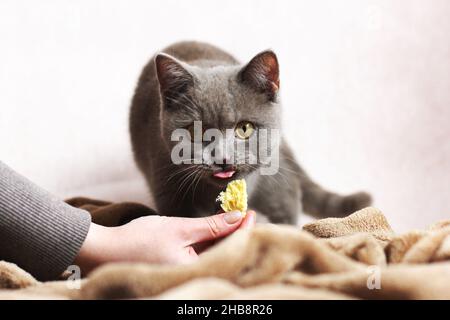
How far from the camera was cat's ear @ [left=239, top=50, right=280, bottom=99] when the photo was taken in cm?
126

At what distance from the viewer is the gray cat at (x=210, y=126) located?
4.17 ft

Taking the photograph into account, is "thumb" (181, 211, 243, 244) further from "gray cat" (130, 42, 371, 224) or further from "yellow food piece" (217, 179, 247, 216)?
"gray cat" (130, 42, 371, 224)

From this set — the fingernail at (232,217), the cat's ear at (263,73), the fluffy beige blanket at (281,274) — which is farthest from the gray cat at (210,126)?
the fluffy beige blanket at (281,274)

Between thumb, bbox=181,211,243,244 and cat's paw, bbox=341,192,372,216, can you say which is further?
cat's paw, bbox=341,192,372,216

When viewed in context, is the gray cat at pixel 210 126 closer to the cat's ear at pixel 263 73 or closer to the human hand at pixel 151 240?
the cat's ear at pixel 263 73

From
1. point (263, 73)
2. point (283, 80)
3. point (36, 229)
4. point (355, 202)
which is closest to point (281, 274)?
point (36, 229)

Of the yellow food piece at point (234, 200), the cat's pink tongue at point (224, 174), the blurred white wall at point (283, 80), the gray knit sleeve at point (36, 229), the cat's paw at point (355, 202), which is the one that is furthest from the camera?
the blurred white wall at point (283, 80)

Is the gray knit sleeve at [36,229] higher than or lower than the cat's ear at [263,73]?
lower

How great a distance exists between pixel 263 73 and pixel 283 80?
0.81 m

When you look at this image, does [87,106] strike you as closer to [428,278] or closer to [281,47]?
[281,47]

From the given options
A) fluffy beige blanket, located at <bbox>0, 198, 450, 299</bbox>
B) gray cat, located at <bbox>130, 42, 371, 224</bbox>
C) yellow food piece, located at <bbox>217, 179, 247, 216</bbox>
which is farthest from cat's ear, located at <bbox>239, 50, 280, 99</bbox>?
fluffy beige blanket, located at <bbox>0, 198, 450, 299</bbox>

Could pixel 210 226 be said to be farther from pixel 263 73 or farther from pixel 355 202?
pixel 355 202

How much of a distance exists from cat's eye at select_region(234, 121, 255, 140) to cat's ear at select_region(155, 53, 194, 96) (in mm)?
167

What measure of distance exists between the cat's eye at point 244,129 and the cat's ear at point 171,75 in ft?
0.55
